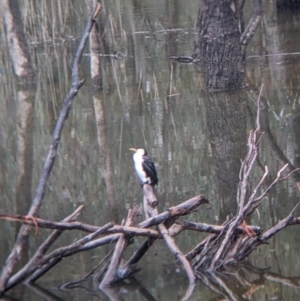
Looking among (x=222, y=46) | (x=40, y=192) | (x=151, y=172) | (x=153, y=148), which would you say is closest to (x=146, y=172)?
(x=151, y=172)

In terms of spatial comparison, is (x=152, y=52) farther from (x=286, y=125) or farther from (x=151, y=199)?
(x=151, y=199)

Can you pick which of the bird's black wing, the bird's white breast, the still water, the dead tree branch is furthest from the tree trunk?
the dead tree branch

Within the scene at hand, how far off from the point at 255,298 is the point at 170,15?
18353 mm

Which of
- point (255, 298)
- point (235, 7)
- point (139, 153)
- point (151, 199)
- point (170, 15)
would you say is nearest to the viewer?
point (255, 298)

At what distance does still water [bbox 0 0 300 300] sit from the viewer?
19.7ft

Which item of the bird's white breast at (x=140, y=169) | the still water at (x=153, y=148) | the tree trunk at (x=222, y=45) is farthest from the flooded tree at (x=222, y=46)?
the bird's white breast at (x=140, y=169)

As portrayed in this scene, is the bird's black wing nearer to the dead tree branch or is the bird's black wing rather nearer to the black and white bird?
the black and white bird

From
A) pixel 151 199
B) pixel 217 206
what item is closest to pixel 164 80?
pixel 217 206

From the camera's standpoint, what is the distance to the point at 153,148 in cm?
992

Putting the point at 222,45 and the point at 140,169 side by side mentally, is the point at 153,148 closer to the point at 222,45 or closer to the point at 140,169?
the point at 140,169

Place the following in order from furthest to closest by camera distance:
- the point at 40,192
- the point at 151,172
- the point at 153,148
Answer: the point at 153,148, the point at 151,172, the point at 40,192

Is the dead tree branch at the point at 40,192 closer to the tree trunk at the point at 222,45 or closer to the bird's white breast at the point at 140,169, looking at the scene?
the bird's white breast at the point at 140,169

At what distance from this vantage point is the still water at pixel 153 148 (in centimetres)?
601

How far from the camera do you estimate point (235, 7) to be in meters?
12.5
